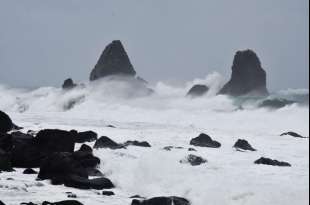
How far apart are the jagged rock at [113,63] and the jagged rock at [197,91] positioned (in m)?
10.5

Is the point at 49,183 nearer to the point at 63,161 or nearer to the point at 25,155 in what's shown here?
the point at 63,161

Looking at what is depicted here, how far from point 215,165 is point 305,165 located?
331 cm

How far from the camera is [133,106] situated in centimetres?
7281

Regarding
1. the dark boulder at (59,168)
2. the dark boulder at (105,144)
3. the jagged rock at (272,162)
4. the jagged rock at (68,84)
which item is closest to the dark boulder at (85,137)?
the dark boulder at (105,144)

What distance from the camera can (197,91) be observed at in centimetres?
8394

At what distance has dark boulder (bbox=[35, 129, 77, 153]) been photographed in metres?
22.5

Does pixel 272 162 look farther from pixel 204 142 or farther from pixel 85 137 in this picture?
pixel 85 137

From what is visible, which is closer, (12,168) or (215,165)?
(12,168)

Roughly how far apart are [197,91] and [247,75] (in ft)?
23.0

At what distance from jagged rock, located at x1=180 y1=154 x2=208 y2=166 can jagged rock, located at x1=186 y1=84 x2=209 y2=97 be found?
59.5 meters

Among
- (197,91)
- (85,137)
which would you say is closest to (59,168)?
(85,137)

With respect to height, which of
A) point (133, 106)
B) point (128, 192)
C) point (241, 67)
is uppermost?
point (241, 67)

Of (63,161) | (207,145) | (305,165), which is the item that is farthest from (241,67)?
(63,161)

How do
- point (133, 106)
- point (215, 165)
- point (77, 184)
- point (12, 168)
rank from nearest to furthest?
1. point (77, 184)
2. point (12, 168)
3. point (215, 165)
4. point (133, 106)
